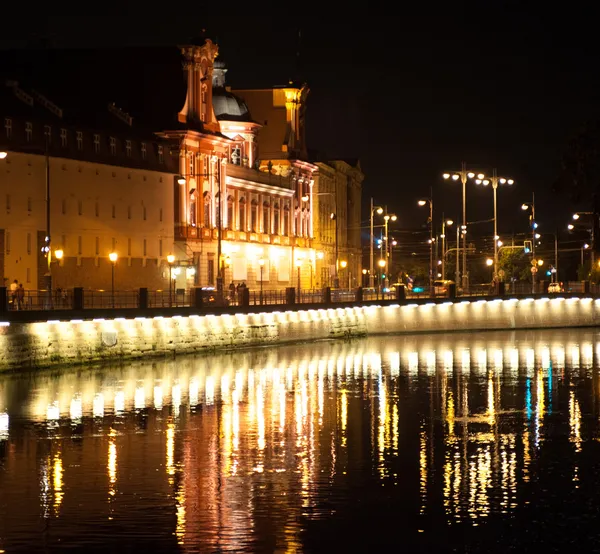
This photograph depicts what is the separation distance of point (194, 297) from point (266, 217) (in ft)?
165

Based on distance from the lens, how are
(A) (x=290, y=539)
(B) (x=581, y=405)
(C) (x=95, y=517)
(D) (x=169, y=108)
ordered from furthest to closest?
(D) (x=169, y=108) → (B) (x=581, y=405) → (C) (x=95, y=517) → (A) (x=290, y=539)

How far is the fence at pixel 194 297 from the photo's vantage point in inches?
2477

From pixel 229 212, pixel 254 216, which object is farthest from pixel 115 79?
pixel 254 216

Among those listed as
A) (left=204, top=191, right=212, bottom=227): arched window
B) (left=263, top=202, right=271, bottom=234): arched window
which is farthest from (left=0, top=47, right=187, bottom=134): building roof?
(left=263, top=202, right=271, bottom=234): arched window

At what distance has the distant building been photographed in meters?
84.5

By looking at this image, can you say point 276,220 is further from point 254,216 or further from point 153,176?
point 153,176

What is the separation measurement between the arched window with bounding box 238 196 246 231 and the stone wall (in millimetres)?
22535

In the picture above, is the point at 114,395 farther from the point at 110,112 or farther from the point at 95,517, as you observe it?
the point at 110,112

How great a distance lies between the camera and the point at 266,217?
126000 millimetres

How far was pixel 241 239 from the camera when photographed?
11681cm

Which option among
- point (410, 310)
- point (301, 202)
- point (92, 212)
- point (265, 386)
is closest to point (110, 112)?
point (92, 212)

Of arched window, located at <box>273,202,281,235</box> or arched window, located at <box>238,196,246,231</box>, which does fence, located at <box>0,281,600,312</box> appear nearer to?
arched window, located at <box>238,196,246,231</box>

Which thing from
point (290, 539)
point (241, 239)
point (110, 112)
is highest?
point (110, 112)

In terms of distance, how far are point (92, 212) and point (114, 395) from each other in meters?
40.7
